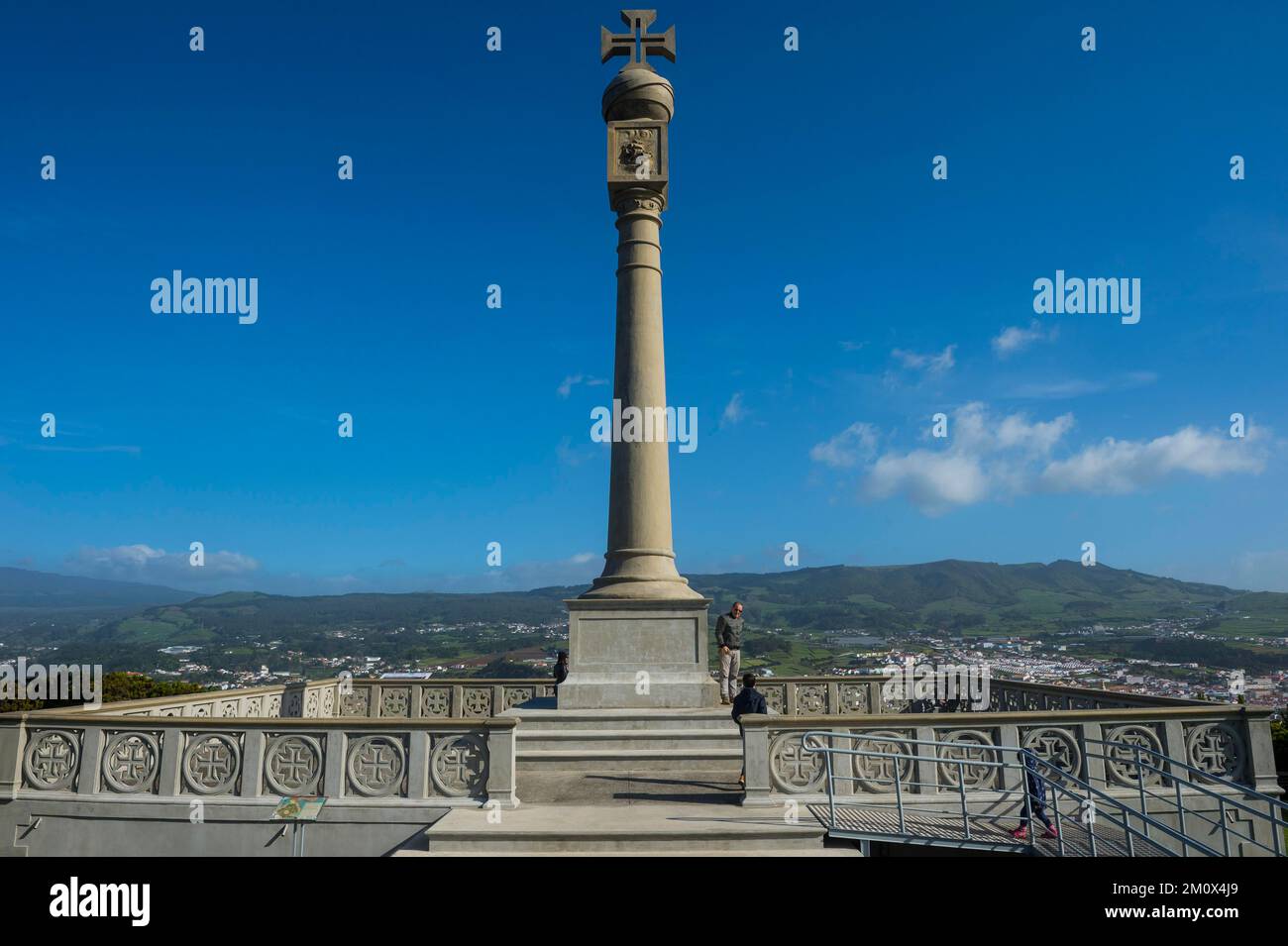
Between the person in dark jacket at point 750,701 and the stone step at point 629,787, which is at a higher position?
the person in dark jacket at point 750,701

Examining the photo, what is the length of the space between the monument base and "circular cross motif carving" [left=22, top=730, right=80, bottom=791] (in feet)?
24.0

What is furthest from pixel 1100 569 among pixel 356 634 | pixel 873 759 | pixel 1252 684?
pixel 873 759

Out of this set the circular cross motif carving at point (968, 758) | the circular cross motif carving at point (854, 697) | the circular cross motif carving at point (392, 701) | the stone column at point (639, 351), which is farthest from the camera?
the circular cross motif carving at point (392, 701)

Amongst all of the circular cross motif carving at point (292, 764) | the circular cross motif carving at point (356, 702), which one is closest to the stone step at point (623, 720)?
the circular cross motif carving at point (292, 764)

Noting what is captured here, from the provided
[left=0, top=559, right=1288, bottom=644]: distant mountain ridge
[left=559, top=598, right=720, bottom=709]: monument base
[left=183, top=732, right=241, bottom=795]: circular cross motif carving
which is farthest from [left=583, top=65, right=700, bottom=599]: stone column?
[left=0, top=559, right=1288, bottom=644]: distant mountain ridge

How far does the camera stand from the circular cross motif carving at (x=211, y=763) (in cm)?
914

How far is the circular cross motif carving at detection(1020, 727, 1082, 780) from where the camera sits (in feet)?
30.3

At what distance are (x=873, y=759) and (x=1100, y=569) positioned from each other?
154 meters

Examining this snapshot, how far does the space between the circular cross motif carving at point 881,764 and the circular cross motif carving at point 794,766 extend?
18.4 inches

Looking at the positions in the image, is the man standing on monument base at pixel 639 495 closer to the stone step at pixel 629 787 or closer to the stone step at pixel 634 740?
the stone step at pixel 634 740

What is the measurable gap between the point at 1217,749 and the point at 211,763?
12014 mm

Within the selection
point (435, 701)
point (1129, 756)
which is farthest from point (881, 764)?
point (435, 701)

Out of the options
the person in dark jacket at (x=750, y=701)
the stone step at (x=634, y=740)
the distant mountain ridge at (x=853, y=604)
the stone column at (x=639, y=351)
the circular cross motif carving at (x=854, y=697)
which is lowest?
the distant mountain ridge at (x=853, y=604)

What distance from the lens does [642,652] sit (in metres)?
14.9
